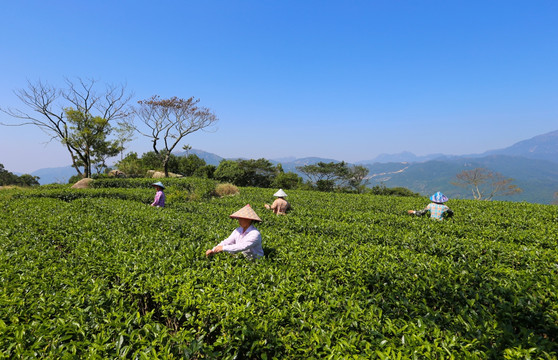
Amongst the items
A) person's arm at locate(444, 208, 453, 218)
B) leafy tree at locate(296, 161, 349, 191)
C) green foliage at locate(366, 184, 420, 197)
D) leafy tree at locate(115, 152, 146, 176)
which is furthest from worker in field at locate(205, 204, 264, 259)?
leafy tree at locate(296, 161, 349, 191)

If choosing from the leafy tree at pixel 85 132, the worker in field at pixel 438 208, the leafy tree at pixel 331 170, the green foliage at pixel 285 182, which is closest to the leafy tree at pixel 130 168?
the leafy tree at pixel 85 132

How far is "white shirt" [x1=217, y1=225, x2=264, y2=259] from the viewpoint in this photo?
172 inches

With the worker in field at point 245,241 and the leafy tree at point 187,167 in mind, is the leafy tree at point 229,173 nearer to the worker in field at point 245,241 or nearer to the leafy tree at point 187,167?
the leafy tree at point 187,167

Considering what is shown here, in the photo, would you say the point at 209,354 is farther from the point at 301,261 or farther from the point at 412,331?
the point at 301,261

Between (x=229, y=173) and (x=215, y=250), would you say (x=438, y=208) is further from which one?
(x=229, y=173)

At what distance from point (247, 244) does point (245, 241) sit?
0.27 ft

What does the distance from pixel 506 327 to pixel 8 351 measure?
184 inches

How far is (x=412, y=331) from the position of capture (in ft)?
8.02

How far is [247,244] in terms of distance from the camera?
438 centimetres

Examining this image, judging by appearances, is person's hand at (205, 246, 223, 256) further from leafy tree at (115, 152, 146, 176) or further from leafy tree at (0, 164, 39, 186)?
leafy tree at (0, 164, 39, 186)

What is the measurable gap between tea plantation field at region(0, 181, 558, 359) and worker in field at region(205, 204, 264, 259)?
0.66 feet

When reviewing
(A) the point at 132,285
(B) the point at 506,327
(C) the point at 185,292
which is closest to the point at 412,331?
(B) the point at 506,327

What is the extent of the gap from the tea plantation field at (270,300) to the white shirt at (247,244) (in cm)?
24

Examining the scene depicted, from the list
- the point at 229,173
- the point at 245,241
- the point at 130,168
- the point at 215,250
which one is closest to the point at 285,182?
the point at 229,173
